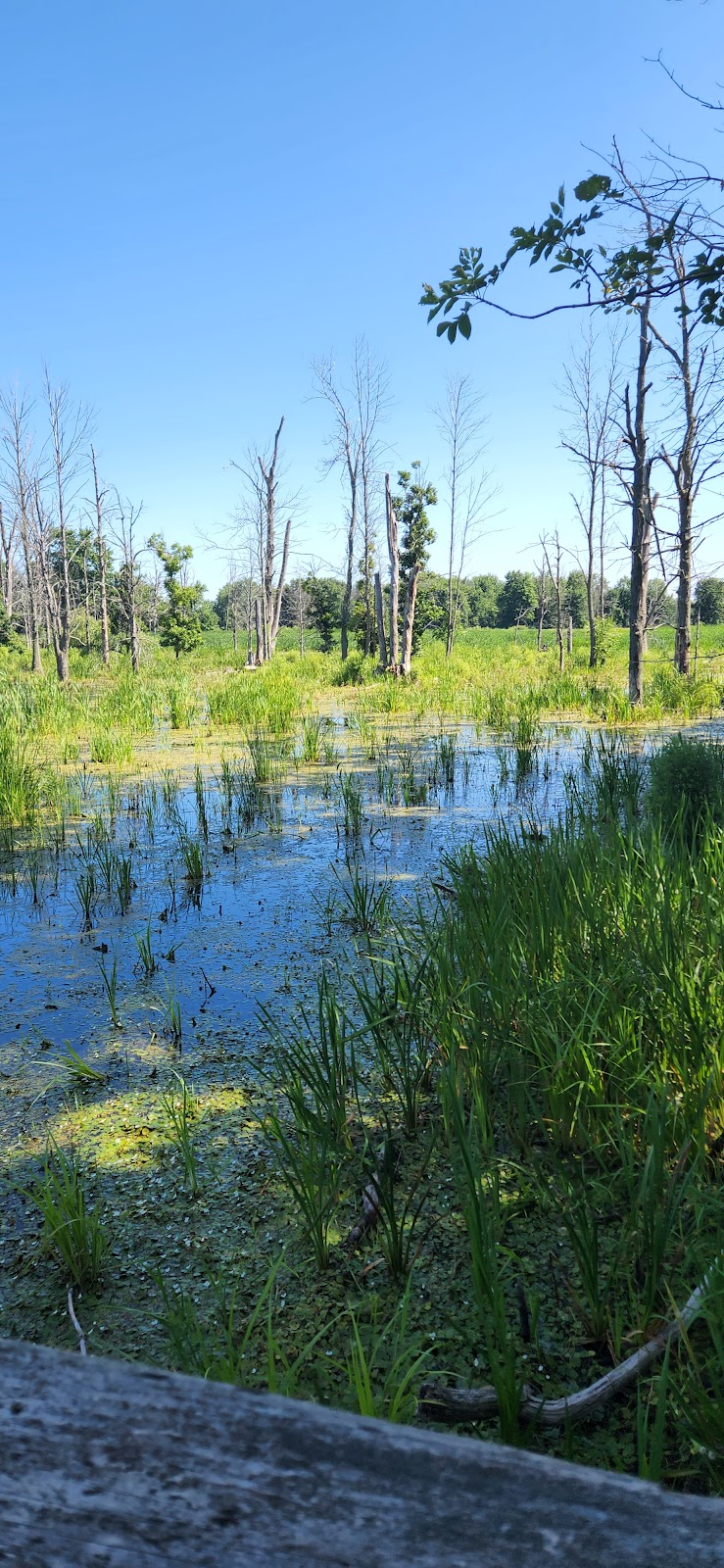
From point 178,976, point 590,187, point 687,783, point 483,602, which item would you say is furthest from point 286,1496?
point 483,602

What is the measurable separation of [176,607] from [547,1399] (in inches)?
1280

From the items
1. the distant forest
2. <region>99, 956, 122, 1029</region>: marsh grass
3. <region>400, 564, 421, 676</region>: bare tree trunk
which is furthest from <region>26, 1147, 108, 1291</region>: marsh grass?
<region>400, 564, 421, 676</region>: bare tree trunk

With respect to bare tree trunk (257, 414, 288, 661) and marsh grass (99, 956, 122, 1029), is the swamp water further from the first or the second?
bare tree trunk (257, 414, 288, 661)

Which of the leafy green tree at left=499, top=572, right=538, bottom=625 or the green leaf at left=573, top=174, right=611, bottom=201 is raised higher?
the leafy green tree at left=499, top=572, right=538, bottom=625

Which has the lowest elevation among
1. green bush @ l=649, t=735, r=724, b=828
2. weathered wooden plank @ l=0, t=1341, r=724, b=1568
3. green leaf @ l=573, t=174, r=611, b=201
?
weathered wooden plank @ l=0, t=1341, r=724, b=1568

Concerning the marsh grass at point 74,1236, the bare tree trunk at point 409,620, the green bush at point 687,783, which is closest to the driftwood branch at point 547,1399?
the marsh grass at point 74,1236

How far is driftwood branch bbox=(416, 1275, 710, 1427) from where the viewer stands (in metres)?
1.38

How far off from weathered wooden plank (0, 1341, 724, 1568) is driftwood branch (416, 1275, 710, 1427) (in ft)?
3.46

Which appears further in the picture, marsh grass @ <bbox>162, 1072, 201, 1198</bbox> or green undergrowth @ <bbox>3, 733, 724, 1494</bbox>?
marsh grass @ <bbox>162, 1072, 201, 1198</bbox>

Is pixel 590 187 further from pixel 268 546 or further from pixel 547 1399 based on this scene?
pixel 268 546

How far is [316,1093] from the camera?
2.24 meters

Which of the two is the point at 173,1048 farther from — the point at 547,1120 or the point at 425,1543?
the point at 425,1543

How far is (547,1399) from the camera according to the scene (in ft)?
4.87

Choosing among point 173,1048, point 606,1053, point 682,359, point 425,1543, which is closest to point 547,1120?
point 606,1053
